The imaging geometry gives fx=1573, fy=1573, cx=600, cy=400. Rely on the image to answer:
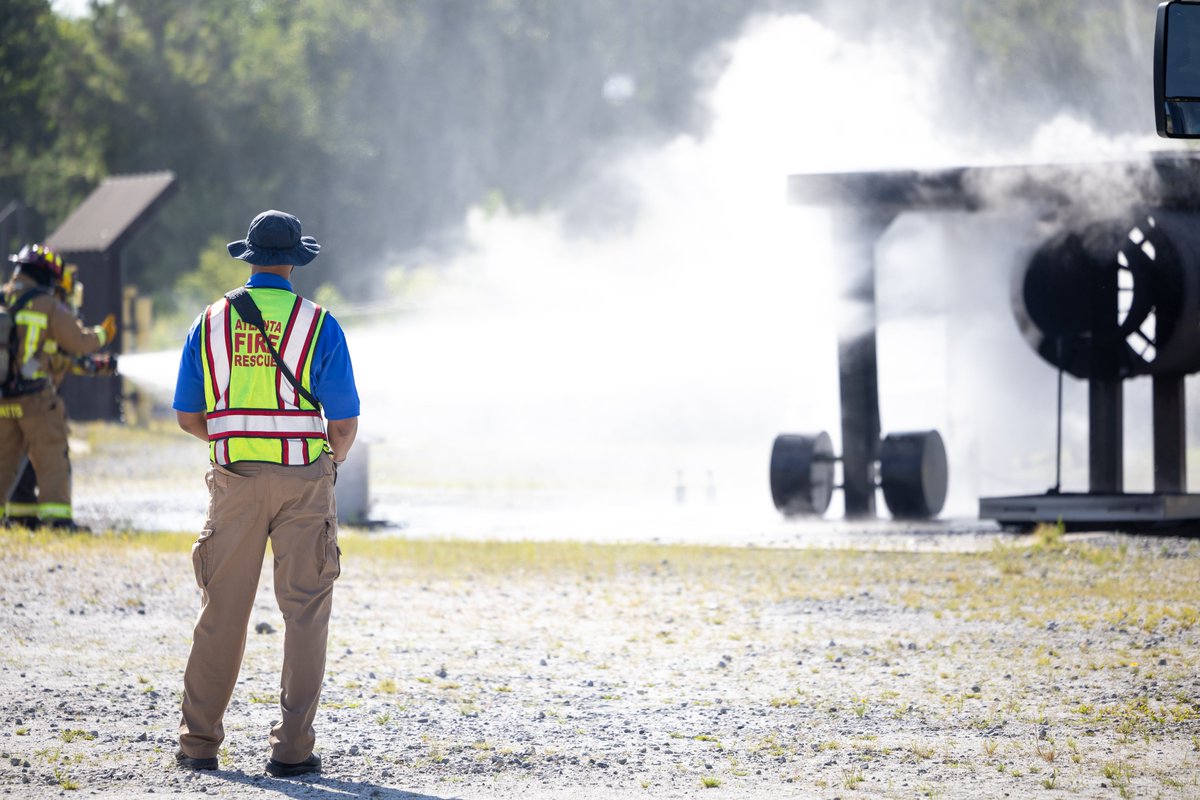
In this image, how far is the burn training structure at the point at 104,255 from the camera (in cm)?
2570

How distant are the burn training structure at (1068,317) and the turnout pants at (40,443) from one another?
6.47 metres

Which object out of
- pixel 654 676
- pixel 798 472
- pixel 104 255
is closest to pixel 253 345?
pixel 654 676

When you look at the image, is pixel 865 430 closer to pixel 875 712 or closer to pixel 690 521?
pixel 690 521

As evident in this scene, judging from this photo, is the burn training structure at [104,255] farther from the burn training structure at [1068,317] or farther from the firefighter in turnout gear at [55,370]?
the burn training structure at [1068,317]

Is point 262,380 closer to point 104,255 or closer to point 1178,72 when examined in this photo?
point 1178,72

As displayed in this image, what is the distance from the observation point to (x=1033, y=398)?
18469mm

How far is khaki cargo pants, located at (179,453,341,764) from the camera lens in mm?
5598

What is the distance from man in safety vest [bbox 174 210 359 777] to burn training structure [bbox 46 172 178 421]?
20.3 m

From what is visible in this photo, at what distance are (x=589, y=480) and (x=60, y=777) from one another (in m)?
20.1

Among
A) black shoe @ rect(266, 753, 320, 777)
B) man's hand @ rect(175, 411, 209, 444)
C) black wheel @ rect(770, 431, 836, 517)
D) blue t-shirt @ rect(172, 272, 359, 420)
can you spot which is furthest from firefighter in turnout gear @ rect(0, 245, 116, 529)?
black shoe @ rect(266, 753, 320, 777)

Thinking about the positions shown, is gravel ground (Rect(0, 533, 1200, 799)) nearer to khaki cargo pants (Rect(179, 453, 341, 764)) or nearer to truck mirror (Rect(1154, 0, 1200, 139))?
khaki cargo pants (Rect(179, 453, 341, 764))

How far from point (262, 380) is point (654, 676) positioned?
2.78m

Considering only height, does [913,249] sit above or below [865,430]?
above

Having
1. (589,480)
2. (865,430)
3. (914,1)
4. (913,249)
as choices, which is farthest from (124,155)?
(865,430)
